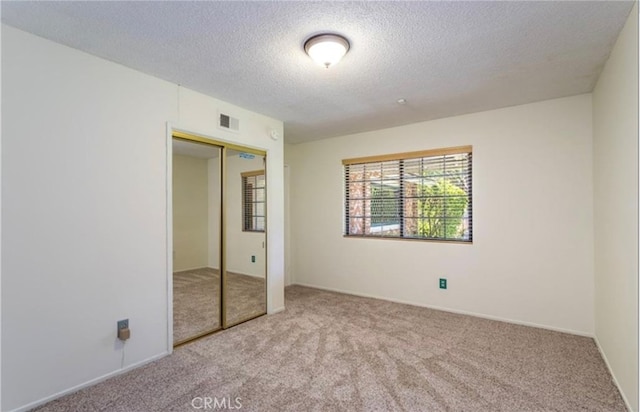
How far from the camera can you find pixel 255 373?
2389 mm

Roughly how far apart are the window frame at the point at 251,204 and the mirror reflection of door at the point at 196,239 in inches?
12.1

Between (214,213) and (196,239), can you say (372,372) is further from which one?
(214,213)

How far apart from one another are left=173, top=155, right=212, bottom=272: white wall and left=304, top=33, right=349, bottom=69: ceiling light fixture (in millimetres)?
1634

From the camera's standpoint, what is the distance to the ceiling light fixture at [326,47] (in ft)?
6.66

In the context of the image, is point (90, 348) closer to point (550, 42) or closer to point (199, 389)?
point (199, 389)

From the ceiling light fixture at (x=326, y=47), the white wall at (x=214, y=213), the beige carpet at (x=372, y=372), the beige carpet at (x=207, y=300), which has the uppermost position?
the ceiling light fixture at (x=326, y=47)

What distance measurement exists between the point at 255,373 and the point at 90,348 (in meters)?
1.20

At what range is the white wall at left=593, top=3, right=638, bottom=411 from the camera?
186cm

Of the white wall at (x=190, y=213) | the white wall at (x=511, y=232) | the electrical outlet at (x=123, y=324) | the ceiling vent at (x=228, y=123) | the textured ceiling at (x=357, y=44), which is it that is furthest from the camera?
the ceiling vent at (x=228, y=123)

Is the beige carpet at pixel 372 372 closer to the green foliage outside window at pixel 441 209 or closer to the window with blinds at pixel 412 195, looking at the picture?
the green foliage outside window at pixel 441 209

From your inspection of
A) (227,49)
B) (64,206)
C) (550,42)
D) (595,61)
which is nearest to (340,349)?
(64,206)

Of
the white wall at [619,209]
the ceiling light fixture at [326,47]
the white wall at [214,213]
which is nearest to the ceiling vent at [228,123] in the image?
the white wall at [214,213]

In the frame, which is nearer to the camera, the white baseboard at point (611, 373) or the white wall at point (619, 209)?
the white wall at point (619, 209)

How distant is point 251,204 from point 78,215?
171cm
